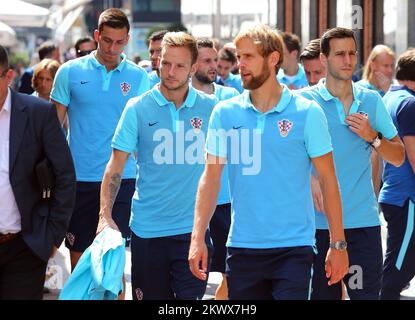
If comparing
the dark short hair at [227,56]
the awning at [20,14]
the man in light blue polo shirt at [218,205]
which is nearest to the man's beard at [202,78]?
the man in light blue polo shirt at [218,205]

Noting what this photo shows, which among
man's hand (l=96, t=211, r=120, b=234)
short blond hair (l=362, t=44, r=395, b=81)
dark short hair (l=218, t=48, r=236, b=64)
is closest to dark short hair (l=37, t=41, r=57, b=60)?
dark short hair (l=218, t=48, r=236, b=64)

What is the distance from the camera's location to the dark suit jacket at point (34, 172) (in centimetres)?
548

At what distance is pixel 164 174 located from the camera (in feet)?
21.2

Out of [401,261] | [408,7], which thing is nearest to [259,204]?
[401,261]

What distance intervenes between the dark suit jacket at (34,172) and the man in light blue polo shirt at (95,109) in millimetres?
2334

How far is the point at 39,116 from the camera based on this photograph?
5.57 metres

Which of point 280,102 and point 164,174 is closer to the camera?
point 280,102

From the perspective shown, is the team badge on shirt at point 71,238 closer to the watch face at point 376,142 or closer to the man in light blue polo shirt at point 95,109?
the man in light blue polo shirt at point 95,109

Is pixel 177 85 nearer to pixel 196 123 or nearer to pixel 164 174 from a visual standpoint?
pixel 196 123

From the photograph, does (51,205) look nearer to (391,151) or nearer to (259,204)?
(259,204)

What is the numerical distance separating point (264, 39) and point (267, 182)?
0.72m

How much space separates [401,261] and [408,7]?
8.30 meters

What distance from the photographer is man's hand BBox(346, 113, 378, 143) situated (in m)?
6.43

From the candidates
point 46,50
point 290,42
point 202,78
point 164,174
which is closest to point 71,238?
point 202,78
